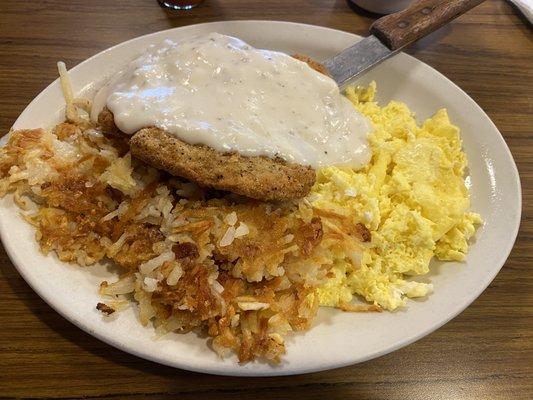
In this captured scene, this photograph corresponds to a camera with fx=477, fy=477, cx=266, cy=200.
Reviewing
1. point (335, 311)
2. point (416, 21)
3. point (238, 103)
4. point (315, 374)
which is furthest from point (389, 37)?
point (315, 374)

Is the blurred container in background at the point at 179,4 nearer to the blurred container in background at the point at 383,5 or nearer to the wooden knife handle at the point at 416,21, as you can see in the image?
the blurred container in background at the point at 383,5

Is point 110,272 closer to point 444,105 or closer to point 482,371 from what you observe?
point 482,371

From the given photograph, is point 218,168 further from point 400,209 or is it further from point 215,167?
point 400,209

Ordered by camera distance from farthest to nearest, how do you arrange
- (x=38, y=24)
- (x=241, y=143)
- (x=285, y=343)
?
(x=38, y=24) → (x=241, y=143) → (x=285, y=343)

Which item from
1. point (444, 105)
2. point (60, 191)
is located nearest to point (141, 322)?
point (60, 191)

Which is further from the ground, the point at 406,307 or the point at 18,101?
the point at 18,101

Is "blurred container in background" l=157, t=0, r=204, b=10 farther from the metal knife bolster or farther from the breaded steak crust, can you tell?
the breaded steak crust
